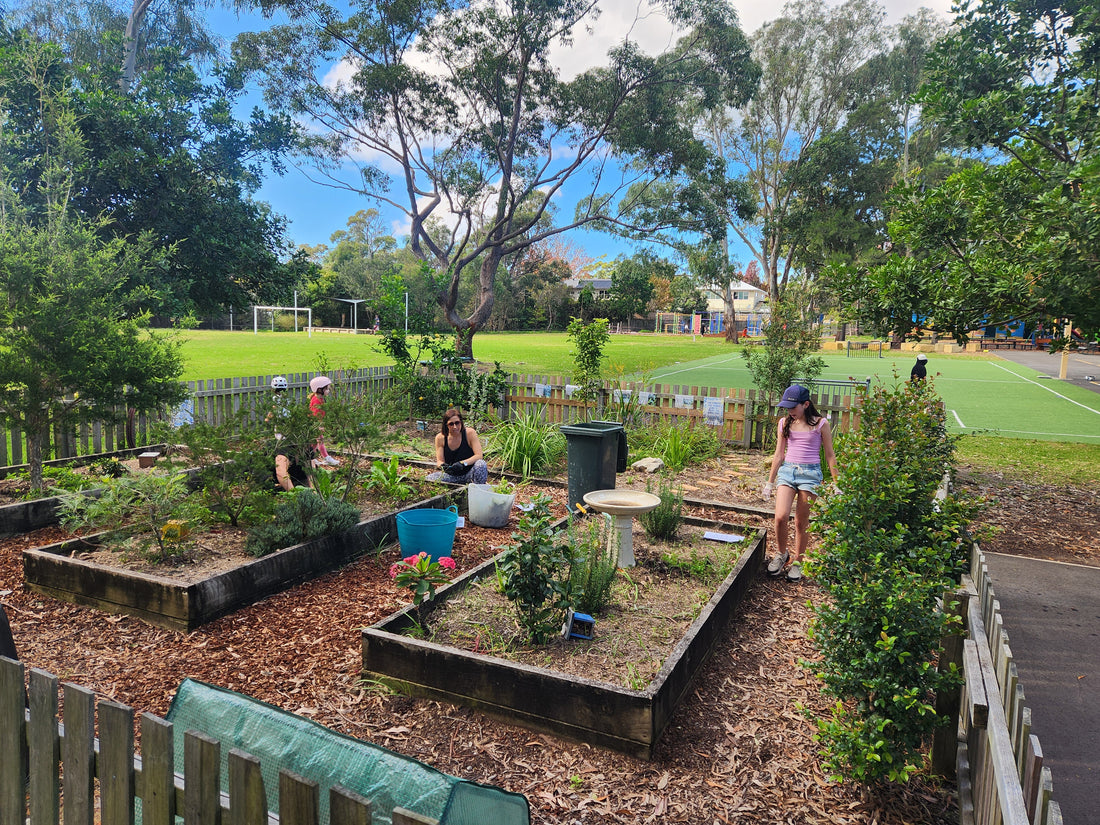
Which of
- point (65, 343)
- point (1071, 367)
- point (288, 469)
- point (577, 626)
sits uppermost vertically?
point (65, 343)

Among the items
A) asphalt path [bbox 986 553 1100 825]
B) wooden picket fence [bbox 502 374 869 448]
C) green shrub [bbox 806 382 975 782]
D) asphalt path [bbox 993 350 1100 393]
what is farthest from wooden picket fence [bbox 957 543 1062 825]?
asphalt path [bbox 993 350 1100 393]

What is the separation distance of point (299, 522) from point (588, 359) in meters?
7.97

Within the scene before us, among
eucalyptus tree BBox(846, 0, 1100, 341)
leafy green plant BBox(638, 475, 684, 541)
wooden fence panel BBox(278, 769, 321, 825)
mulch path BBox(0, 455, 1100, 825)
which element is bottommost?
mulch path BBox(0, 455, 1100, 825)

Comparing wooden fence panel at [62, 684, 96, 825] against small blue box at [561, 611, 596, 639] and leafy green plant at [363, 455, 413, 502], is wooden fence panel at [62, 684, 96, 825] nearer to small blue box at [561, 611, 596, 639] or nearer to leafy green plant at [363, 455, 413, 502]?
small blue box at [561, 611, 596, 639]

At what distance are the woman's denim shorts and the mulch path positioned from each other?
33.4 inches

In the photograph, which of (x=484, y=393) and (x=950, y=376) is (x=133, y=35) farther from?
(x=950, y=376)

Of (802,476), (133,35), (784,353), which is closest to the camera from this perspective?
(802,476)

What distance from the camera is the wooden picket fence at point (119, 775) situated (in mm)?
1605

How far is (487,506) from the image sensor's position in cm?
681

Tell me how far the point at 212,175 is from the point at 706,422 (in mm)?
13749

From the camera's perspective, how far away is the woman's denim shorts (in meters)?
5.82

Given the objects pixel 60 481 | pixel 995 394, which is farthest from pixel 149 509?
pixel 995 394

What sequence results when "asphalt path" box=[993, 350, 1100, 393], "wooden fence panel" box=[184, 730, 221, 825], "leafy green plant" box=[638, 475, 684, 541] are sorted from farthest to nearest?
"asphalt path" box=[993, 350, 1100, 393] → "leafy green plant" box=[638, 475, 684, 541] → "wooden fence panel" box=[184, 730, 221, 825]

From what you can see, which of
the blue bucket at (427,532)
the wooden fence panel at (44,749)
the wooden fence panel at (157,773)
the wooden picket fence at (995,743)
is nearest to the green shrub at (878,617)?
the wooden picket fence at (995,743)
